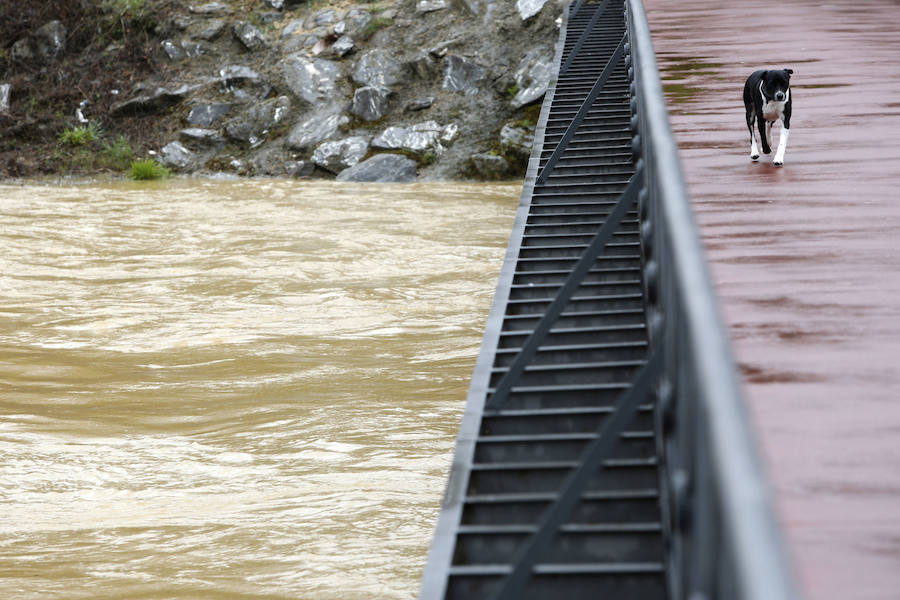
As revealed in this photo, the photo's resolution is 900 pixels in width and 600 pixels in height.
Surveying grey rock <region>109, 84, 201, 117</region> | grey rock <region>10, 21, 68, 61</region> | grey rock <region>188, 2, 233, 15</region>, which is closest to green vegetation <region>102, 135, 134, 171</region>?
grey rock <region>109, 84, 201, 117</region>

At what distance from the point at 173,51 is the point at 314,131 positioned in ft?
14.1

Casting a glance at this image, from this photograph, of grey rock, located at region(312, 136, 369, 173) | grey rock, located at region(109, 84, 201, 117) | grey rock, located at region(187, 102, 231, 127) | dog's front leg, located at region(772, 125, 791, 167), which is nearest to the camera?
dog's front leg, located at region(772, 125, 791, 167)

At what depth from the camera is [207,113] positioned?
2062cm

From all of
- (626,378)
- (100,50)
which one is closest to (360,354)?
(626,378)

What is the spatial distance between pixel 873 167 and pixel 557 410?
3.06m

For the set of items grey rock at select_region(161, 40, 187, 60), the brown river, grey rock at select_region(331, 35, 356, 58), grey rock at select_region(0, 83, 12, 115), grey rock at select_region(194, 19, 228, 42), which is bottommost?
the brown river

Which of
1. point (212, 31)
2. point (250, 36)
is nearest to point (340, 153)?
point (250, 36)

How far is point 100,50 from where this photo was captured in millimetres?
22484

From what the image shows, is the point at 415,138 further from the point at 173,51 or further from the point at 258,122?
the point at 173,51

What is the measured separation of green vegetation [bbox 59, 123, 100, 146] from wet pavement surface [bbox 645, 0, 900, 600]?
13.3 meters

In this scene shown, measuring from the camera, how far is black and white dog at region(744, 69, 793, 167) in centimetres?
641

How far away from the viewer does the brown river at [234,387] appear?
6.29m

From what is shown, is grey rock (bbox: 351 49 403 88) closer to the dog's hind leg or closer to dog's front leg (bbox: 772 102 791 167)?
the dog's hind leg

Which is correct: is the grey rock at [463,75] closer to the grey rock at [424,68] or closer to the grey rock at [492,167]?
the grey rock at [424,68]
